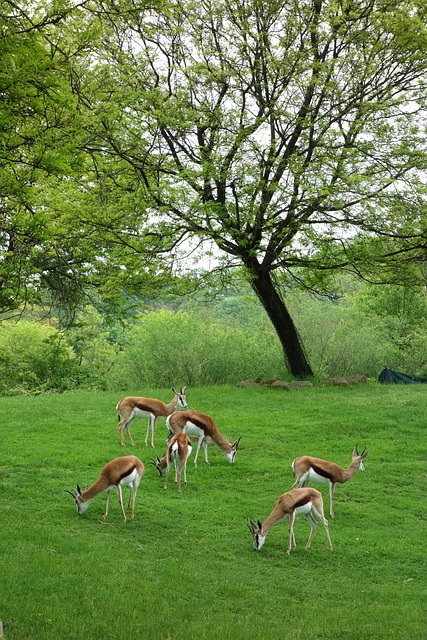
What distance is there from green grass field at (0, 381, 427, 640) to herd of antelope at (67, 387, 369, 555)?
30 cm

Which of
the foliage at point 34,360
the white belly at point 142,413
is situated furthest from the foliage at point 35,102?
the foliage at point 34,360

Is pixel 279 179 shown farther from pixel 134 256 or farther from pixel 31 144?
pixel 31 144

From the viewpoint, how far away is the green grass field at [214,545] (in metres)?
7.05

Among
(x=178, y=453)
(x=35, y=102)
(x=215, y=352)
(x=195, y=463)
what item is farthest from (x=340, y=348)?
(x=35, y=102)

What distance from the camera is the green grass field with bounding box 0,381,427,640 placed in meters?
7.05

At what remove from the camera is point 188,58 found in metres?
20.3

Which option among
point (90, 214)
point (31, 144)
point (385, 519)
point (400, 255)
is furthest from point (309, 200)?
point (31, 144)

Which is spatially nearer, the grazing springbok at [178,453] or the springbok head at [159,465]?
the grazing springbok at [178,453]

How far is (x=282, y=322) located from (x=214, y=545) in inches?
563

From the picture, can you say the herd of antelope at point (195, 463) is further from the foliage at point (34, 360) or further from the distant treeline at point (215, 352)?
the foliage at point (34, 360)

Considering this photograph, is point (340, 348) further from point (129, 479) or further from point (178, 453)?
point (129, 479)

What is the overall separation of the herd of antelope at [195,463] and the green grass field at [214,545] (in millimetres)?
302

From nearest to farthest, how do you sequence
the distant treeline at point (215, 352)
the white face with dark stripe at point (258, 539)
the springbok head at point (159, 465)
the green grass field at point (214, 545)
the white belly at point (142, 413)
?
the green grass field at point (214, 545) < the white face with dark stripe at point (258, 539) < the springbok head at point (159, 465) < the white belly at point (142, 413) < the distant treeline at point (215, 352)

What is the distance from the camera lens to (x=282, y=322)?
77.2ft
